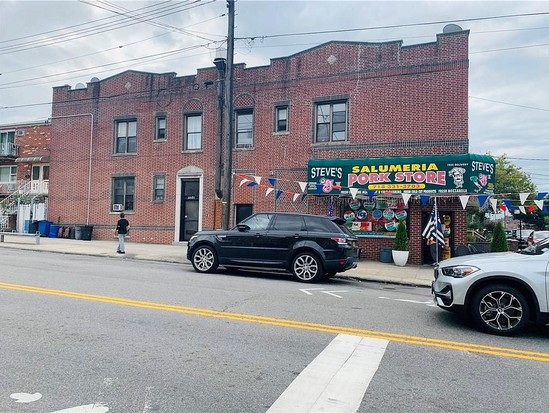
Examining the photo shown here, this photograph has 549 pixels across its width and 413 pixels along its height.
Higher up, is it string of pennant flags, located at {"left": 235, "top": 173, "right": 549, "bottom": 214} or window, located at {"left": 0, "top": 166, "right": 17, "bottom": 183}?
window, located at {"left": 0, "top": 166, "right": 17, "bottom": 183}

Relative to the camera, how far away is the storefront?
14445 mm

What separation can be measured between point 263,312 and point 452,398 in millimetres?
3438

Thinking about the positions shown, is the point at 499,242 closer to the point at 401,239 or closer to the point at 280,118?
the point at 401,239

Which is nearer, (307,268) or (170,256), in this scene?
(307,268)

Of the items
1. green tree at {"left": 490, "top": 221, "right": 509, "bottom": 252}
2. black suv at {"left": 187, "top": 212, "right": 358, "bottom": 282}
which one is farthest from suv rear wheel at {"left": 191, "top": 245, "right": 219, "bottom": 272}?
green tree at {"left": 490, "top": 221, "right": 509, "bottom": 252}

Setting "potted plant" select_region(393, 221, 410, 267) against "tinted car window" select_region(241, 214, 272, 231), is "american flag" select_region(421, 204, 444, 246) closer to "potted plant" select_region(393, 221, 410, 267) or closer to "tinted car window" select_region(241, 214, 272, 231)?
"potted plant" select_region(393, 221, 410, 267)

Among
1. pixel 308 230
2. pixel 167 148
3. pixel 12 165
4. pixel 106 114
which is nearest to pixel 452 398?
pixel 308 230

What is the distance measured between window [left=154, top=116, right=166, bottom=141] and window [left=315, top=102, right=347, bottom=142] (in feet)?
25.8

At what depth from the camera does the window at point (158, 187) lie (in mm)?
20453

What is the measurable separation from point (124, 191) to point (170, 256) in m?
7.74

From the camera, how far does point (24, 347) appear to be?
15.4 ft

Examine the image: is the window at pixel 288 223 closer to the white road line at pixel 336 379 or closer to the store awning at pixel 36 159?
the white road line at pixel 336 379

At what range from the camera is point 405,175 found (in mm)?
15266

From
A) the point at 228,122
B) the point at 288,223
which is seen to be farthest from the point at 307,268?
the point at 228,122
